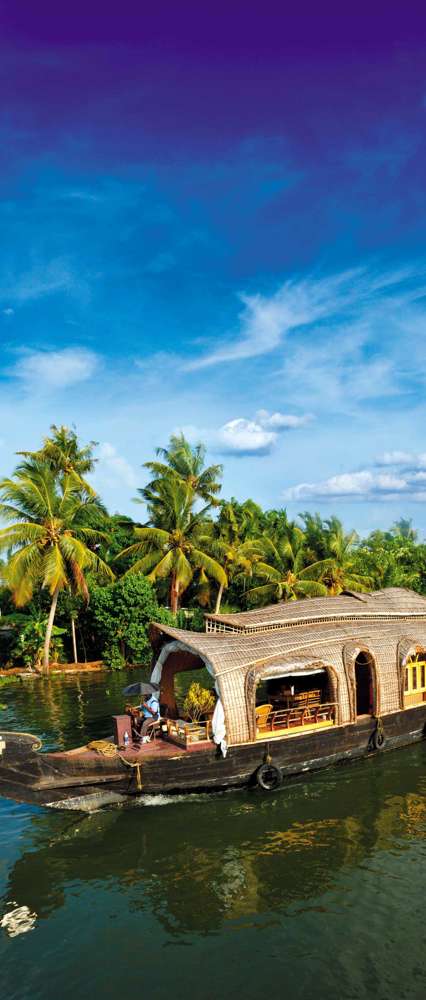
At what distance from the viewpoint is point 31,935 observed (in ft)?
24.7

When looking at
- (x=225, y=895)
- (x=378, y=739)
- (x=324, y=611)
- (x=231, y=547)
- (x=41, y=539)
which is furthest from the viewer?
(x=231, y=547)

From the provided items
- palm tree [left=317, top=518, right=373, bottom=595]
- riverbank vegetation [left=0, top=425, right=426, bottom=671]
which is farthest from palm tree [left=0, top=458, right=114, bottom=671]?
palm tree [left=317, top=518, right=373, bottom=595]

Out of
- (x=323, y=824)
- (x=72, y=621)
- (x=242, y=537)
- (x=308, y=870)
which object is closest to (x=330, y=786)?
(x=323, y=824)

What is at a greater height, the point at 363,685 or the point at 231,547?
the point at 231,547

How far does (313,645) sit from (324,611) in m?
1.36

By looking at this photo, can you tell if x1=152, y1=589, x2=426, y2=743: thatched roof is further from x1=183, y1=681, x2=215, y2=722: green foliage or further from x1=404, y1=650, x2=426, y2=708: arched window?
x1=183, y1=681, x2=215, y2=722: green foliage

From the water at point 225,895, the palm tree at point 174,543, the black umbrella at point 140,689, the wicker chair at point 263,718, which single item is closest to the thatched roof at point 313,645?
the wicker chair at point 263,718

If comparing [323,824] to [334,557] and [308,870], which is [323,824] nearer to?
[308,870]

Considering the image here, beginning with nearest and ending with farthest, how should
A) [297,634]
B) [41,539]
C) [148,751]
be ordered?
[148,751], [297,634], [41,539]

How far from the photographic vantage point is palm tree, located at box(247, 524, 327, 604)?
2634 centimetres

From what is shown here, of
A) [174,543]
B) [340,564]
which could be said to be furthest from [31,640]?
[340,564]

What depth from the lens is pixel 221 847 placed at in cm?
949

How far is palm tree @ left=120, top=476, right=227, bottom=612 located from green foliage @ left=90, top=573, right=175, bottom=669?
1.65 m

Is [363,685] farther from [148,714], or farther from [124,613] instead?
[124,613]
